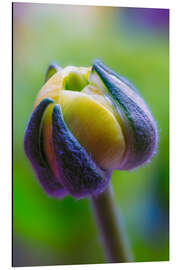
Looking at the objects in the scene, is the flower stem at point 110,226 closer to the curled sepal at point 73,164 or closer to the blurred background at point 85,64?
the curled sepal at point 73,164

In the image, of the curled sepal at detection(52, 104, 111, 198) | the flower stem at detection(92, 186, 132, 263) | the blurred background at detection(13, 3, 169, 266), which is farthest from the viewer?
the blurred background at detection(13, 3, 169, 266)

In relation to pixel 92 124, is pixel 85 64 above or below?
above

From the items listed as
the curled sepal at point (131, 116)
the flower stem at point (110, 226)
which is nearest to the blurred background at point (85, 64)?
the flower stem at point (110, 226)

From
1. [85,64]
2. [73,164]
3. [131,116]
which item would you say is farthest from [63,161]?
[85,64]

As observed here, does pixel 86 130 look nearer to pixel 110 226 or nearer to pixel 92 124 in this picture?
pixel 92 124

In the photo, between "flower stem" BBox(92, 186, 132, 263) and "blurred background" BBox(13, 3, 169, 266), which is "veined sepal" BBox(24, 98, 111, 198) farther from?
"blurred background" BBox(13, 3, 169, 266)

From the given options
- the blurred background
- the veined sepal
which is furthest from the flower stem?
the blurred background
